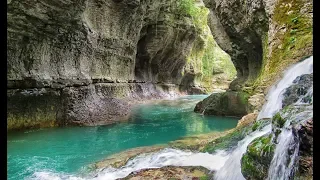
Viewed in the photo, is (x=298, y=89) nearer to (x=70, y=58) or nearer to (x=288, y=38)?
(x=288, y=38)

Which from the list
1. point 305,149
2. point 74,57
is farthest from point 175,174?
point 74,57

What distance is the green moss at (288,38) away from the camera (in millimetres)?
7672

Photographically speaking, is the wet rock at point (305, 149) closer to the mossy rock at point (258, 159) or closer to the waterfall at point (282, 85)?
the mossy rock at point (258, 159)

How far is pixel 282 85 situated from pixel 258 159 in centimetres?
332

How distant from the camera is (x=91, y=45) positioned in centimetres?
1447

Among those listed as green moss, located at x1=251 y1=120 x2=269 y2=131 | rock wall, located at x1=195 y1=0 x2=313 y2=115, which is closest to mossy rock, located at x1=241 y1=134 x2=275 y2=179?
green moss, located at x1=251 y1=120 x2=269 y2=131

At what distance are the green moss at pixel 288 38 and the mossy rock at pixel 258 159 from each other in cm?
388

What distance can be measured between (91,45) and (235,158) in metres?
10.8

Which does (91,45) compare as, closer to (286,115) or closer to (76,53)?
(76,53)

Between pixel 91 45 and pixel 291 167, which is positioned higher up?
pixel 91 45

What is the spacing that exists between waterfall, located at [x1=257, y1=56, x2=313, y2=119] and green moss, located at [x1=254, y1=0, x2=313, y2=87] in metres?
0.47

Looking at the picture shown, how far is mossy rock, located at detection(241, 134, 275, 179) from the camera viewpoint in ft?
13.3

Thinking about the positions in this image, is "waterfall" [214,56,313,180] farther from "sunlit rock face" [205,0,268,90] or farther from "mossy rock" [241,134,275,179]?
"sunlit rock face" [205,0,268,90]
